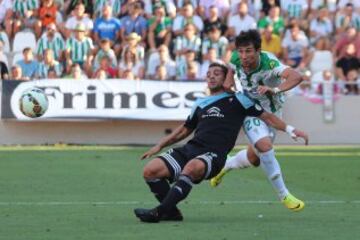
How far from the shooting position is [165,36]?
26406 mm

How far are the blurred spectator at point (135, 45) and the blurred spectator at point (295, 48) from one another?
10.6 ft

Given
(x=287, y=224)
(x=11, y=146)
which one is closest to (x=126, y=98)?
(x=11, y=146)

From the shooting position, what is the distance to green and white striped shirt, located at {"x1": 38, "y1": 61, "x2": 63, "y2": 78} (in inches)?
979

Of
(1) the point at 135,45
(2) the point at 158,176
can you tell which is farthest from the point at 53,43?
(2) the point at 158,176

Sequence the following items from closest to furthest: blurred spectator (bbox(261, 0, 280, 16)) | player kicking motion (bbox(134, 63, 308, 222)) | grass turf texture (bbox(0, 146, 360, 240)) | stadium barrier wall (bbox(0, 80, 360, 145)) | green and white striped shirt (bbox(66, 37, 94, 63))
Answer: grass turf texture (bbox(0, 146, 360, 240)) < player kicking motion (bbox(134, 63, 308, 222)) < stadium barrier wall (bbox(0, 80, 360, 145)) < green and white striped shirt (bbox(66, 37, 94, 63)) < blurred spectator (bbox(261, 0, 280, 16))

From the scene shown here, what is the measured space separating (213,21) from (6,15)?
15.2ft

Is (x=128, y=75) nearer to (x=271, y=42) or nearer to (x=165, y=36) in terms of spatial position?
(x=165, y=36)

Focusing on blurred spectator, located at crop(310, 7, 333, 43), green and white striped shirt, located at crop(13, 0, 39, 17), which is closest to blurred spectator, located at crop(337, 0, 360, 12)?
blurred spectator, located at crop(310, 7, 333, 43)

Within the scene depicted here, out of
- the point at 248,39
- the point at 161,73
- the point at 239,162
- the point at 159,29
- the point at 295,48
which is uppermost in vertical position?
the point at 248,39

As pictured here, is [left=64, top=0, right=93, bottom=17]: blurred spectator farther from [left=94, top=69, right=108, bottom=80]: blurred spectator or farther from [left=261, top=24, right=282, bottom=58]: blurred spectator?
[left=261, top=24, right=282, bottom=58]: blurred spectator

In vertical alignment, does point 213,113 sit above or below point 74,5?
above

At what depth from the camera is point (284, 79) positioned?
513 inches

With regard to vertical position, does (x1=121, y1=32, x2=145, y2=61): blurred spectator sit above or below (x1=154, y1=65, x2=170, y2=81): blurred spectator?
above

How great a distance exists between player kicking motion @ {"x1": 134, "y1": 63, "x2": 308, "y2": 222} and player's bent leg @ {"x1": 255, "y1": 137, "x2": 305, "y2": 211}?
27.6 inches
